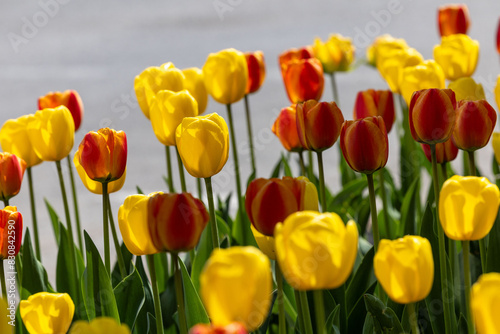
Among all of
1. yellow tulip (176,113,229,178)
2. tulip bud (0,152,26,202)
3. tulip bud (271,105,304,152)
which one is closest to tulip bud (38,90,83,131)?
tulip bud (0,152,26,202)

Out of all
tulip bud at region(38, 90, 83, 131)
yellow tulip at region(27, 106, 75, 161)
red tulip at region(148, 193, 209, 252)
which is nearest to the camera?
red tulip at region(148, 193, 209, 252)

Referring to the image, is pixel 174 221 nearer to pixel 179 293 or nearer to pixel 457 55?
pixel 179 293

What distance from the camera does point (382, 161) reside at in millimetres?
938

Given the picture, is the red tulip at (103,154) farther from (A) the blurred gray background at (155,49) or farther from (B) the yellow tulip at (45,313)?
(A) the blurred gray background at (155,49)

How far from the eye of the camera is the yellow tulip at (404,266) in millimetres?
725

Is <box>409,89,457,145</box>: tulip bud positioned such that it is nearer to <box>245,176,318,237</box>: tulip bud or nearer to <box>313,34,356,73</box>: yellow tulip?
<box>245,176,318,237</box>: tulip bud

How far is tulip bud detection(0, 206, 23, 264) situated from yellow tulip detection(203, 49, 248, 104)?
20.8 inches

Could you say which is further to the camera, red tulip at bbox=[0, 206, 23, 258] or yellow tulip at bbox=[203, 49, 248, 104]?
yellow tulip at bbox=[203, 49, 248, 104]

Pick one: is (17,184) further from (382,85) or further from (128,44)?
(128,44)

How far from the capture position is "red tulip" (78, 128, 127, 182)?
0.99 m

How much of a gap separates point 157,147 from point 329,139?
8.00 feet

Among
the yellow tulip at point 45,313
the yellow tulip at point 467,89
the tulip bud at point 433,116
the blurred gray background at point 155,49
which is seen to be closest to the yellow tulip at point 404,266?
the tulip bud at point 433,116

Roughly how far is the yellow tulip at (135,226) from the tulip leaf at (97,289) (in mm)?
127

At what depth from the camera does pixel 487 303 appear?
53cm
